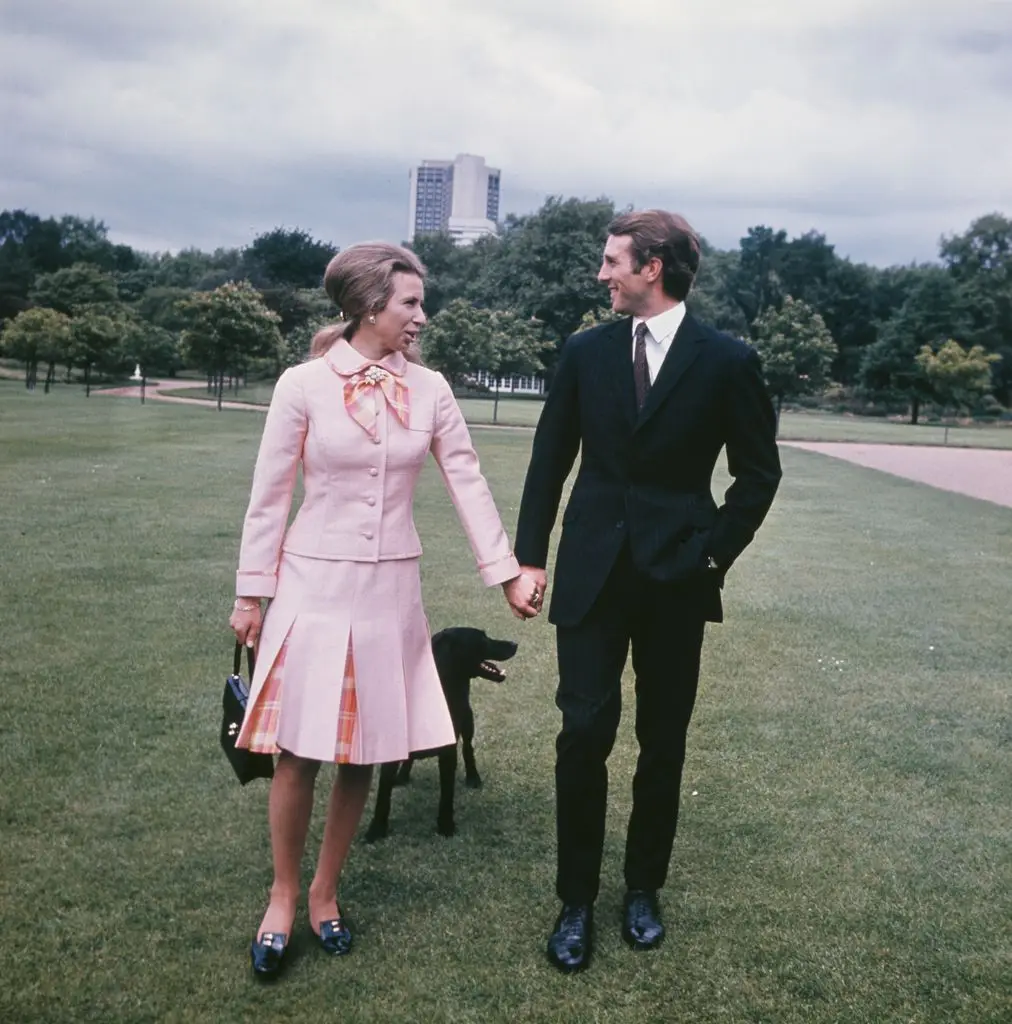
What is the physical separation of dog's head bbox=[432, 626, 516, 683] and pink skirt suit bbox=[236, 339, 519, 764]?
3.38 feet

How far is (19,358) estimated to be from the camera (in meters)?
49.2

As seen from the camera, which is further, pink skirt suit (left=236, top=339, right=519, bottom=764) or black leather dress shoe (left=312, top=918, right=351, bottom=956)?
black leather dress shoe (left=312, top=918, right=351, bottom=956)

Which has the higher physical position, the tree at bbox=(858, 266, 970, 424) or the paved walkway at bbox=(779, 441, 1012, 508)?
the tree at bbox=(858, 266, 970, 424)

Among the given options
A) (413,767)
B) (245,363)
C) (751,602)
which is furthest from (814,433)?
(413,767)

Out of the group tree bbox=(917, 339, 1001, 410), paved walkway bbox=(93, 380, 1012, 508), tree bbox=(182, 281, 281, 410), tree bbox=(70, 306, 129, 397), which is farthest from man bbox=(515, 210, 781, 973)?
tree bbox=(917, 339, 1001, 410)

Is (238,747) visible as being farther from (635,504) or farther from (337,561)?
(635,504)

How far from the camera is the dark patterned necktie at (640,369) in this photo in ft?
11.9

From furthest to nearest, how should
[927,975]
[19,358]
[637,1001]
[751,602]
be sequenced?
[19,358]
[751,602]
[927,975]
[637,1001]

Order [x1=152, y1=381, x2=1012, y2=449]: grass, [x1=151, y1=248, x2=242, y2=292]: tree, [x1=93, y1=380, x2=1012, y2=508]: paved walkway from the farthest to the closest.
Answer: [x1=151, y1=248, x2=242, y2=292]: tree
[x1=152, y1=381, x2=1012, y2=449]: grass
[x1=93, y1=380, x2=1012, y2=508]: paved walkway

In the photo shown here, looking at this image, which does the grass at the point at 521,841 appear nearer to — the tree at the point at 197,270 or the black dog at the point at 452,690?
the black dog at the point at 452,690

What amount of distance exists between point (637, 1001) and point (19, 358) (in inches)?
2011

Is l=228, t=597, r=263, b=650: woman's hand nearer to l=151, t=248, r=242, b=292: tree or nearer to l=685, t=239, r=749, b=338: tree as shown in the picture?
l=685, t=239, r=749, b=338: tree

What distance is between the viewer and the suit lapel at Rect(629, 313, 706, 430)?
139 inches

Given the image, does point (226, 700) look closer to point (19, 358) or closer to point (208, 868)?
point (208, 868)
